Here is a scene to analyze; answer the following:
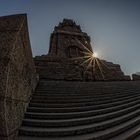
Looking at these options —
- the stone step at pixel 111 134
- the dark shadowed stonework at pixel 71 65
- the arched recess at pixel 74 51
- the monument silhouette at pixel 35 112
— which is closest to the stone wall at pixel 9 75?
the monument silhouette at pixel 35 112

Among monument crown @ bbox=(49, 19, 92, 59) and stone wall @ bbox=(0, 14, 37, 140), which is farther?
monument crown @ bbox=(49, 19, 92, 59)

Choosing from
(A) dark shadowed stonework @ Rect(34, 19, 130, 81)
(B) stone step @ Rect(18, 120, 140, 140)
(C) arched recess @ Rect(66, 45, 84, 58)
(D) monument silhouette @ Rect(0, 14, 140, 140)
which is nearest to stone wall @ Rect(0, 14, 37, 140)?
(D) monument silhouette @ Rect(0, 14, 140, 140)

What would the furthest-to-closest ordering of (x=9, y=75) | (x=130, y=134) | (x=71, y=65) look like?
(x=71, y=65) < (x=130, y=134) < (x=9, y=75)

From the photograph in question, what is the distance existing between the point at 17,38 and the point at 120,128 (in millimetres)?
3098

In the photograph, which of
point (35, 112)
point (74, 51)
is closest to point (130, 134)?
point (35, 112)

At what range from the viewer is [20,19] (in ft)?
10.4

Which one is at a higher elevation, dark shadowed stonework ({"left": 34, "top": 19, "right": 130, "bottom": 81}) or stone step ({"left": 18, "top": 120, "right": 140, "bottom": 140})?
dark shadowed stonework ({"left": 34, "top": 19, "right": 130, "bottom": 81})

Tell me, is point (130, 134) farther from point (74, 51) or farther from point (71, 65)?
point (74, 51)

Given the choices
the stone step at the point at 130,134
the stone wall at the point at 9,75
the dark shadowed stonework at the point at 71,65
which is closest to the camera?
the stone wall at the point at 9,75

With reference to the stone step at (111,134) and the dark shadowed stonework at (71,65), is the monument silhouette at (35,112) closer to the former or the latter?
the stone step at (111,134)

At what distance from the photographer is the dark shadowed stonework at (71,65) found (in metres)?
10.6

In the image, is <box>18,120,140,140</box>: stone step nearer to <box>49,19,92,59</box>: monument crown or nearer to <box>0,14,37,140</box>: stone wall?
<box>0,14,37,140</box>: stone wall

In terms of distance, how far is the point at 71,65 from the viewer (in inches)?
469

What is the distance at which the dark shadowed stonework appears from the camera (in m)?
10.6
